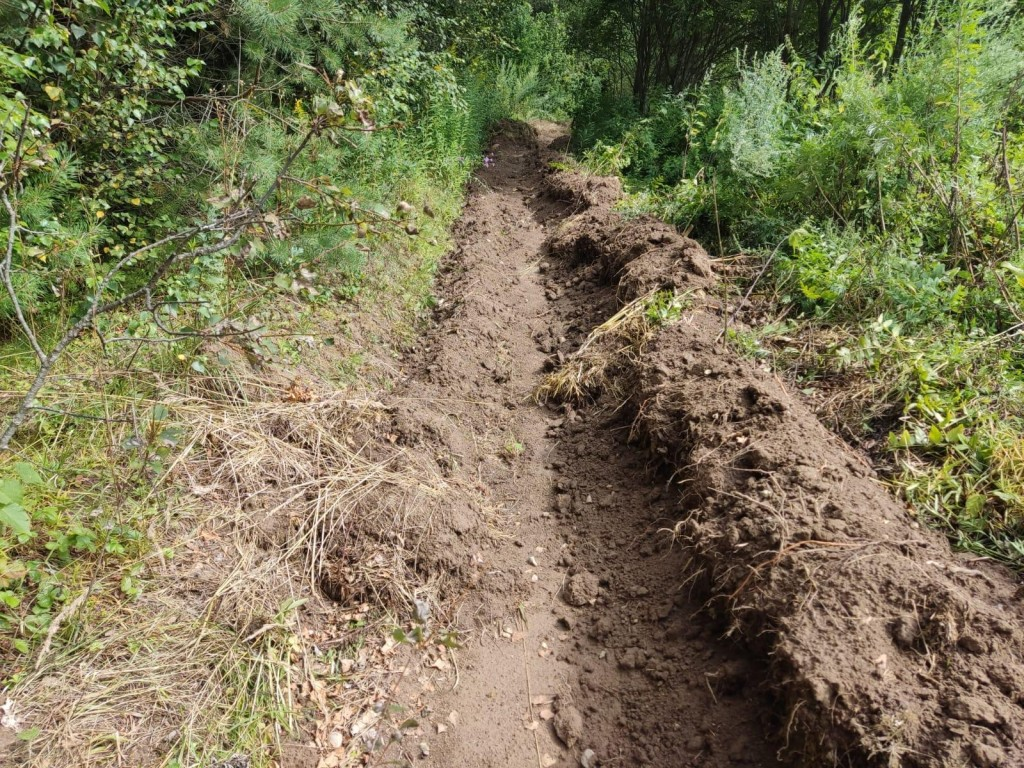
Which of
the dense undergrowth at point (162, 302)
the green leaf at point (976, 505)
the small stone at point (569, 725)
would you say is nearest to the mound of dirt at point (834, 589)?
the green leaf at point (976, 505)

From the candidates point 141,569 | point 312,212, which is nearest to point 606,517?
point 141,569

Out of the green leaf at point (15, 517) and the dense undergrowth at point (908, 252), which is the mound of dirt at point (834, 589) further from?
the green leaf at point (15, 517)

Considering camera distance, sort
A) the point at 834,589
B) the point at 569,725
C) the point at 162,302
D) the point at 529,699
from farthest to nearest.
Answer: the point at 529,699, the point at 569,725, the point at 162,302, the point at 834,589

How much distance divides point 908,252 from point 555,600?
11.4 feet

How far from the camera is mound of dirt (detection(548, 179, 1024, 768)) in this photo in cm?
187

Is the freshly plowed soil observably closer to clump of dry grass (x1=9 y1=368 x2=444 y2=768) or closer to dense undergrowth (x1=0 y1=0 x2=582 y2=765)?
clump of dry grass (x1=9 y1=368 x2=444 y2=768)

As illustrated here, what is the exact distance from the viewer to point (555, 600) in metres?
3.07

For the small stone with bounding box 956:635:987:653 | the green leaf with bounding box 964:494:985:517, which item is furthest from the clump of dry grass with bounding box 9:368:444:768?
the green leaf with bounding box 964:494:985:517

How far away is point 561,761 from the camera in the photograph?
7.98 ft

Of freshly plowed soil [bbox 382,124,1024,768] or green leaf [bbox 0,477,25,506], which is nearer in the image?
green leaf [bbox 0,477,25,506]

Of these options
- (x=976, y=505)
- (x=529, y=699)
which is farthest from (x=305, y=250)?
(x=976, y=505)

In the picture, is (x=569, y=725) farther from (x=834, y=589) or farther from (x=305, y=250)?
(x=305, y=250)

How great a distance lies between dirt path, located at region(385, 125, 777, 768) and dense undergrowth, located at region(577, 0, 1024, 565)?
4.00 ft

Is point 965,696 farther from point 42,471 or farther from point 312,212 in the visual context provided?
point 312,212
